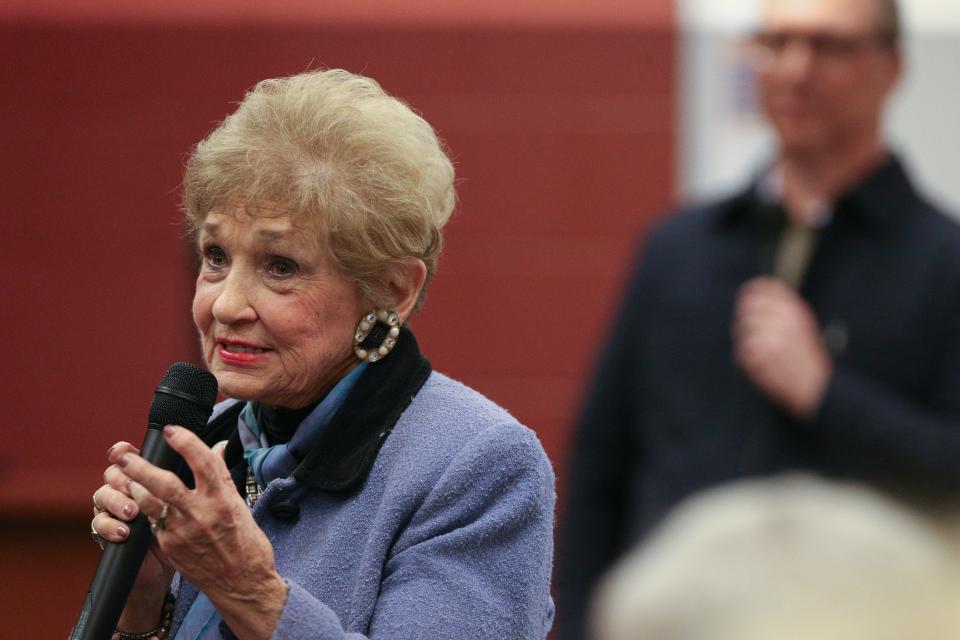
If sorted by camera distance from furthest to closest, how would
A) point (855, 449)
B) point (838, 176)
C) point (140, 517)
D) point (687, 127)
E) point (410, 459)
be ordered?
point (687, 127)
point (838, 176)
point (855, 449)
point (410, 459)
point (140, 517)

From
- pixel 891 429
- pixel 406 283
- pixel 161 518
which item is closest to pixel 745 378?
pixel 891 429

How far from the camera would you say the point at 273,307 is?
2.24 m

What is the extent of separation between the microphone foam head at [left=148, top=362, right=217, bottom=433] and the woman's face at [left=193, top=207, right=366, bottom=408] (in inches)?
3.9

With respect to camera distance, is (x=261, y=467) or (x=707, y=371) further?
(x=707, y=371)

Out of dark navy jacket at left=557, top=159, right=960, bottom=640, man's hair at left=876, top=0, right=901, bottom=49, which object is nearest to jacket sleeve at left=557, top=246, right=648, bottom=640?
dark navy jacket at left=557, top=159, right=960, bottom=640

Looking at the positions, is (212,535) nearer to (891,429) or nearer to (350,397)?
(350,397)

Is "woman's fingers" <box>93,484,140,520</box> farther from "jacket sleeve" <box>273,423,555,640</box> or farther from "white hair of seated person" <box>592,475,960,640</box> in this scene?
"white hair of seated person" <box>592,475,960,640</box>

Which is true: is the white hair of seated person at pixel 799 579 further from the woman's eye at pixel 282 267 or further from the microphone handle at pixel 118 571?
the woman's eye at pixel 282 267

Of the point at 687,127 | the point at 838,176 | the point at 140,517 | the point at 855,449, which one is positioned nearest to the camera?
the point at 140,517

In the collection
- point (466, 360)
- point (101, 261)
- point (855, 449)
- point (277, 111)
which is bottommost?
point (466, 360)

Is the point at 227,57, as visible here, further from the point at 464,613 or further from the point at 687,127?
the point at 464,613

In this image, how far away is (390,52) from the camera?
6344 mm

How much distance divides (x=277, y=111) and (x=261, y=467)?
51cm

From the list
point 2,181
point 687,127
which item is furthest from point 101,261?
point 687,127
